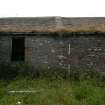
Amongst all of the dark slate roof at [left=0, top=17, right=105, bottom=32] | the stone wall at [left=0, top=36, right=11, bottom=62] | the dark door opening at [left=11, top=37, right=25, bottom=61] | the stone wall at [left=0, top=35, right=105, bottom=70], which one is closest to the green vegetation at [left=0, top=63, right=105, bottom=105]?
the stone wall at [left=0, top=35, right=105, bottom=70]

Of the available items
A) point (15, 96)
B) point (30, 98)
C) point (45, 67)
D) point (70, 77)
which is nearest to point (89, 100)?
point (30, 98)

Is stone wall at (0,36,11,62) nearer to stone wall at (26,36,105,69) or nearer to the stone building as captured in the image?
the stone building

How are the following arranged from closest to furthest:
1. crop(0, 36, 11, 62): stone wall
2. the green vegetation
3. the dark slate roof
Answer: the green vegetation < crop(0, 36, 11, 62): stone wall < the dark slate roof

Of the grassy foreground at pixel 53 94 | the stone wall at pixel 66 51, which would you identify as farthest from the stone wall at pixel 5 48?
the grassy foreground at pixel 53 94

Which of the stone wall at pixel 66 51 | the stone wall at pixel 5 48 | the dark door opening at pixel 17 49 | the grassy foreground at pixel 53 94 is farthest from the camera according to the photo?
the dark door opening at pixel 17 49

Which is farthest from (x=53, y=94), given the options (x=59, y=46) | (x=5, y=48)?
(x=5, y=48)

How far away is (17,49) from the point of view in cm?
1573

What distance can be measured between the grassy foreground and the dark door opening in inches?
126

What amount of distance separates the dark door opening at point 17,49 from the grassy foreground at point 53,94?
3202mm

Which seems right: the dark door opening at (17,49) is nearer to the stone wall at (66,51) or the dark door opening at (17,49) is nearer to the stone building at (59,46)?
the stone building at (59,46)

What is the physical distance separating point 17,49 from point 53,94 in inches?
255

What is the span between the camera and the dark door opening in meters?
15.4

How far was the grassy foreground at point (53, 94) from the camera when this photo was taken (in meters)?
9.21

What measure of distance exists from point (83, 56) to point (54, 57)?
1610mm
